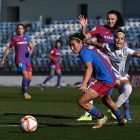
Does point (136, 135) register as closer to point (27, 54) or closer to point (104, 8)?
point (27, 54)

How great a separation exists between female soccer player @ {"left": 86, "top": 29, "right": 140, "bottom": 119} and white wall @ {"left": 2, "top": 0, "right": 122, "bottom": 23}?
813 inches

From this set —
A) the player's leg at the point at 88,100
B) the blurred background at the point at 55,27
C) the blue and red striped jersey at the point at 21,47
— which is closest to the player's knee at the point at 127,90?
the player's leg at the point at 88,100

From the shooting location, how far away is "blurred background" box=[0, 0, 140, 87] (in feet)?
72.1

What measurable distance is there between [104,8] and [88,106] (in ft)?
73.4

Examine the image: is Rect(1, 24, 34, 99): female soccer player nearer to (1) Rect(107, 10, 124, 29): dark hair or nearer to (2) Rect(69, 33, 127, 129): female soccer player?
(1) Rect(107, 10, 124, 29): dark hair

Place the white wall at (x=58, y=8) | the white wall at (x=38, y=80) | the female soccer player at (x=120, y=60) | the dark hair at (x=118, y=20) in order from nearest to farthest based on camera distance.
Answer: the female soccer player at (x=120, y=60) < the dark hair at (x=118, y=20) < the white wall at (x=38, y=80) < the white wall at (x=58, y=8)

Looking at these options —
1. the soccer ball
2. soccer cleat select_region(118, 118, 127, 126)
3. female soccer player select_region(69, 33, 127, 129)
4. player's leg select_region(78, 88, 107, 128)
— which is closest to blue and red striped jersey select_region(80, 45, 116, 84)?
female soccer player select_region(69, 33, 127, 129)

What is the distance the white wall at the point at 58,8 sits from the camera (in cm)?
2856

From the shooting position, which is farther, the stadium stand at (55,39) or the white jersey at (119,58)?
the stadium stand at (55,39)

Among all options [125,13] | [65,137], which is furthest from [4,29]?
[65,137]

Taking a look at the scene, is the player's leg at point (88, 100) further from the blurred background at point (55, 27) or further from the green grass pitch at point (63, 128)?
the blurred background at point (55, 27)

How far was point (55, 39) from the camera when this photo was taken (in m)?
25.0

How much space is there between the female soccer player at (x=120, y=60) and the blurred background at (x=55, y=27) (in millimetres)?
11968

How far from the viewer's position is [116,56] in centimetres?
782
